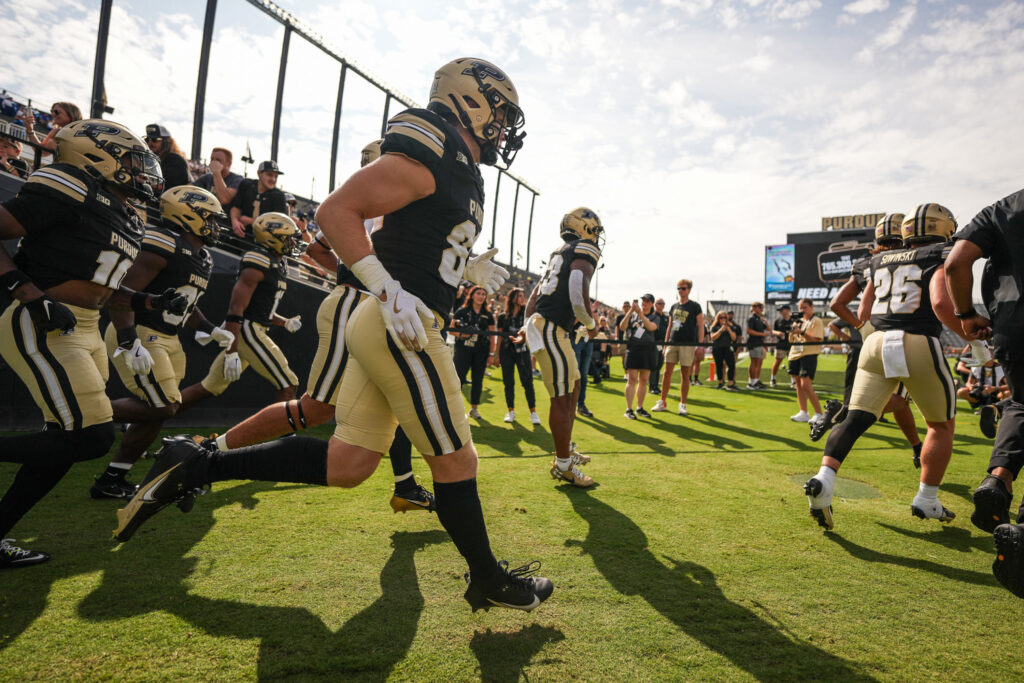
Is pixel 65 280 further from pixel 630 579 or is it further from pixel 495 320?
pixel 495 320

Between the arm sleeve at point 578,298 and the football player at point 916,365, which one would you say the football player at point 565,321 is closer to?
the arm sleeve at point 578,298

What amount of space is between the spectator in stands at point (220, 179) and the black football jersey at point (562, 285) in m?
5.44

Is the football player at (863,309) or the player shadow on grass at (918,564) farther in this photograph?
the football player at (863,309)

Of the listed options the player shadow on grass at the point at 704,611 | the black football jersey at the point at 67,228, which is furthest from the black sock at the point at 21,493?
the player shadow on grass at the point at 704,611

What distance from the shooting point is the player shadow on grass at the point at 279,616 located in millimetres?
2070

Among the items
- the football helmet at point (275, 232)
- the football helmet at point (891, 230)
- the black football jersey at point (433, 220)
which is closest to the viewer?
the black football jersey at point (433, 220)

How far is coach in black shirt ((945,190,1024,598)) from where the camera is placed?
7.91 ft

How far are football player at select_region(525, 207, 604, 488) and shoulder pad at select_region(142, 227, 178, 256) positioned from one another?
10.1 ft

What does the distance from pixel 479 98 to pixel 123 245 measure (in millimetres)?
2332

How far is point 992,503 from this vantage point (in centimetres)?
272

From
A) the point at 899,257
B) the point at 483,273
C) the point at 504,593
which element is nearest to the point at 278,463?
the point at 504,593

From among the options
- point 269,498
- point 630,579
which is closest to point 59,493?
point 269,498

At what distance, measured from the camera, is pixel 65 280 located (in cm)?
301

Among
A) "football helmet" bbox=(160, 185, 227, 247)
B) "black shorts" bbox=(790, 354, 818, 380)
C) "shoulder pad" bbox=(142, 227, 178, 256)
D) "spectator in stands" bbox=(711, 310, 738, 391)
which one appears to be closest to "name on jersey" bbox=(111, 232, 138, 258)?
"shoulder pad" bbox=(142, 227, 178, 256)
